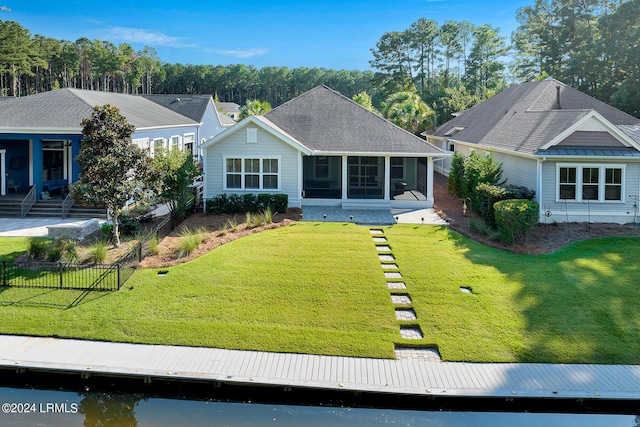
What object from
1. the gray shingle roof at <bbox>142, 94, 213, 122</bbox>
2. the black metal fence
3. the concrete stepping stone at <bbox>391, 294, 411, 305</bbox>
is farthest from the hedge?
the gray shingle roof at <bbox>142, 94, 213, 122</bbox>

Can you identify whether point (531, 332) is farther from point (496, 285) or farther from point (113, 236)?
point (113, 236)

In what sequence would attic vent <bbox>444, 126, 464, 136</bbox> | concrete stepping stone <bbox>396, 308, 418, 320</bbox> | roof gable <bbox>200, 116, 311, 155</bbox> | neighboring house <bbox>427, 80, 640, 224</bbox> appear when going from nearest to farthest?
concrete stepping stone <bbox>396, 308, 418, 320</bbox> → neighboring house <bbox>427, 80, 640, 224</bbox> → roof gable <bbox>200, 116, 311, 155</bbox> → attic vent <bbox>444, 126, 464, 136</bbox>

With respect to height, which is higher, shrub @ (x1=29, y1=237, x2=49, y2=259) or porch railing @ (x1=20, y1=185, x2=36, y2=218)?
porch railing @ (x1=20, y1=185, x2=36, y2=218)

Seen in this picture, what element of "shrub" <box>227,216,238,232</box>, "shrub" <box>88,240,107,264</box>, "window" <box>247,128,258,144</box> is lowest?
"shrub" <box>88,240,107,264</box>

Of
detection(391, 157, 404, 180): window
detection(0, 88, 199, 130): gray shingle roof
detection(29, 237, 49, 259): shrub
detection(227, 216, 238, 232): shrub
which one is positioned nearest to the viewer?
detection(29, 237, 49, 259): shrub

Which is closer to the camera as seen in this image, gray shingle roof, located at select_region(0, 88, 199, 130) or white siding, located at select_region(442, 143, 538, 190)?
white siding, located at select_region(442, 143, 538, 190)

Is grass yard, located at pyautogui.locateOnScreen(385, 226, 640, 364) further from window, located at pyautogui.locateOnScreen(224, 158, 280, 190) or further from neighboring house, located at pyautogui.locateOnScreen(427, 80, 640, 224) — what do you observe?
window, located at pyautogui.locateOnScreen(224, 158, 280, 190)

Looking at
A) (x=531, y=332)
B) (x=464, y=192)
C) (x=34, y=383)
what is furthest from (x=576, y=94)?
(x=34, y=383)

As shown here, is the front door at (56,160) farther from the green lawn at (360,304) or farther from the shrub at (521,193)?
the shrub at (521,193)
